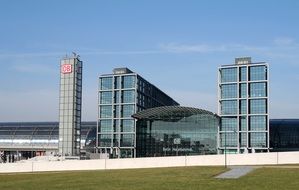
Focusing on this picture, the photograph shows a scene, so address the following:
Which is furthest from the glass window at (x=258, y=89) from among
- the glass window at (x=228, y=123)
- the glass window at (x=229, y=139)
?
the glass window at (x=229, y=139)

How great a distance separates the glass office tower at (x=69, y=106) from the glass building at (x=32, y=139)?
55.7m

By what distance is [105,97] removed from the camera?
169500 millimetres

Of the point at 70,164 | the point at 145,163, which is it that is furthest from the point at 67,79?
the point at 145,163

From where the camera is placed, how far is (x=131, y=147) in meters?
160

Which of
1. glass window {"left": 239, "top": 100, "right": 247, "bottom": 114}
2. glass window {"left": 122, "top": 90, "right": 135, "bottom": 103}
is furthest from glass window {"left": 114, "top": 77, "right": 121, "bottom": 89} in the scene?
glass window {"left": 239, "top": 100, "right": 247, "bottom": 114}

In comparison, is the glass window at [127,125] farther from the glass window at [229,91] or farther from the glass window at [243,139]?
the glass window at [243,139]

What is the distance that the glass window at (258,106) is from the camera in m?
146

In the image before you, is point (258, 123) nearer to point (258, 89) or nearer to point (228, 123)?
point (228, 123)

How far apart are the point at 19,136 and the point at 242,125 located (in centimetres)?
8609

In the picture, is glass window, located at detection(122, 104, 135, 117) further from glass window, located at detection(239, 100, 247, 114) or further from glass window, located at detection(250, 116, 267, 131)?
glass window, located at detection(250, 116, 267, 131)

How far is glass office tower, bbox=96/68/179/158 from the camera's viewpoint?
16300cm

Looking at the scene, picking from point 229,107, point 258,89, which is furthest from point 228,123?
point 258,89

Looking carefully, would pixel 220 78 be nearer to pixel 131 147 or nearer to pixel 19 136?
pixel 131 147

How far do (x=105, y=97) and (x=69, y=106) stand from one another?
52558 millimetres
